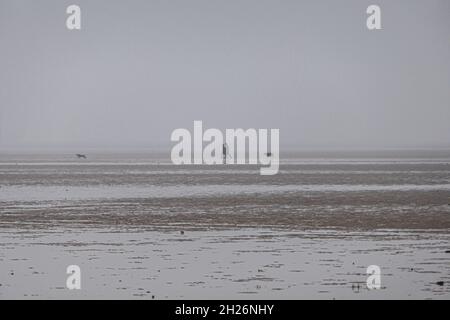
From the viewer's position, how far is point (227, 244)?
28.2 meters

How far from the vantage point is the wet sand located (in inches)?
803

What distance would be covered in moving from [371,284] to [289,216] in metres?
17.2

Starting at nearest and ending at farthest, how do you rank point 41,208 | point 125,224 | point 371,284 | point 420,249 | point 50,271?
1. point 371,284
2. point 50,271
3. point 420,249
4. point 125,224
5. point 41,208

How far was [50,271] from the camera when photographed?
22703 mm

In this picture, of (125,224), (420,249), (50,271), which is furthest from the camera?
(125,224)

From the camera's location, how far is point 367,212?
39.2 metres

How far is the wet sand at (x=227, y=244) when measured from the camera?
803 inches
